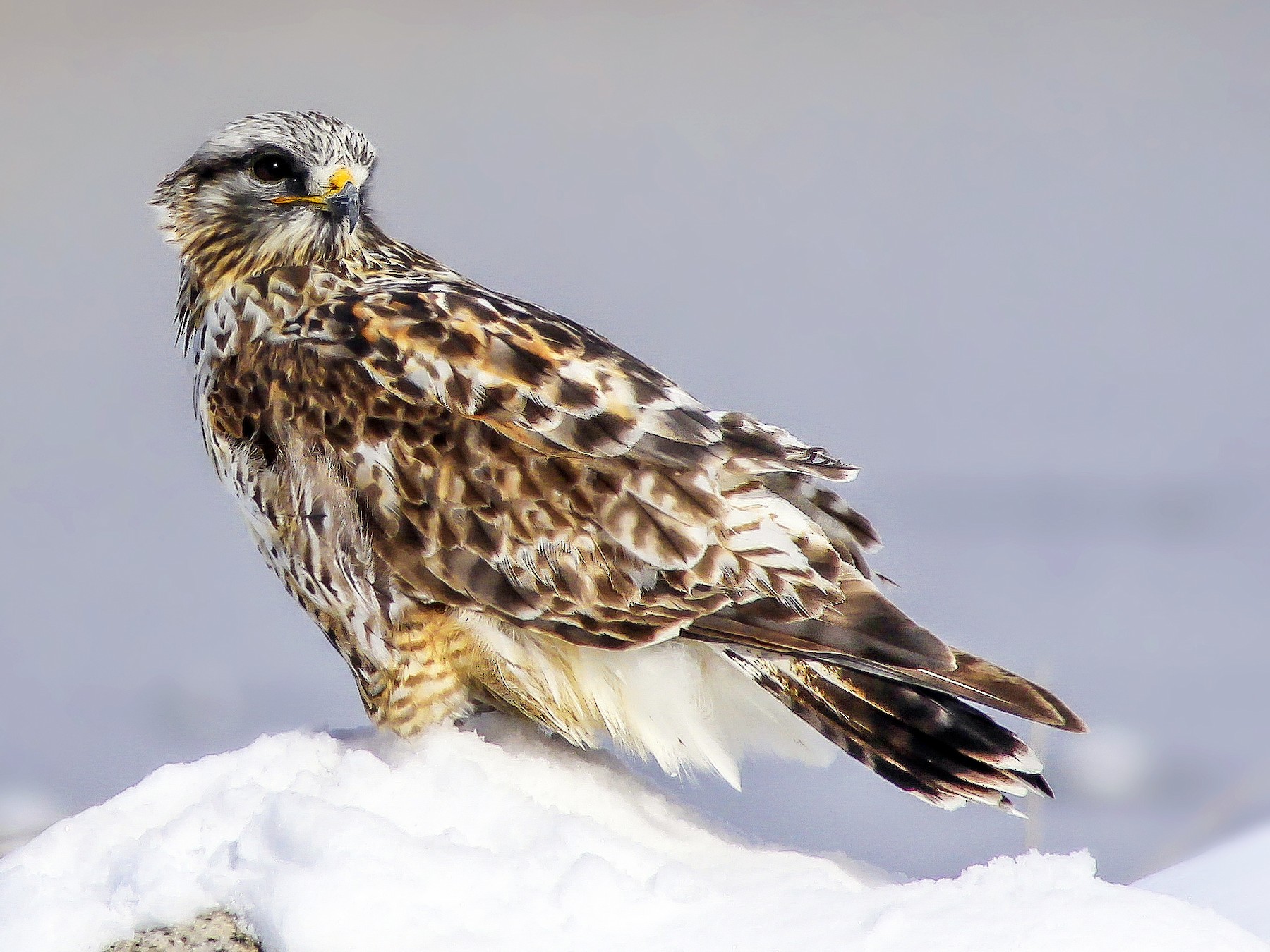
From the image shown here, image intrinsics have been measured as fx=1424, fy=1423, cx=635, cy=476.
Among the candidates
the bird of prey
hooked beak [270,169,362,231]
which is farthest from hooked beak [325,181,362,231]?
the bird of prey

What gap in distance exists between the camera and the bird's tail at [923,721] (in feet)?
5.55

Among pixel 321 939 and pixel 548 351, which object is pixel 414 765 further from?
pixel 548 351

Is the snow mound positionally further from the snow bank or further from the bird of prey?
the snow bank

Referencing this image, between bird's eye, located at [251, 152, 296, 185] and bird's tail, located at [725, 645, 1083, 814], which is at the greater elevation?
bird's eye, located at [251, 152, 296, 185]

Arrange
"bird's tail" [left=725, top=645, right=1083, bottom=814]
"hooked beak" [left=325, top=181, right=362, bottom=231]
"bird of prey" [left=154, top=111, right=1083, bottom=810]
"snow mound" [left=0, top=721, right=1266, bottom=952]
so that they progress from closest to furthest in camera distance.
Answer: "snow mound" [left=0, top=721, right=1266, bottom=952] < "bird's tail" [left=725, top=645, right=1083, bottom=814] < "bird of prey" [left=154, top=111, right=1083, bottom=810] < "hooked beak" [left=325, top=181, right=362, bottom=231]

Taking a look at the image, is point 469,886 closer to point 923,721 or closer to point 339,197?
point 923,721

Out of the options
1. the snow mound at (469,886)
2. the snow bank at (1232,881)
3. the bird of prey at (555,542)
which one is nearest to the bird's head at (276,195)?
the bird of prey at (555,542)

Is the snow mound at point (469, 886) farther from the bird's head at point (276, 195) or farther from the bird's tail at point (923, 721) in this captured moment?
the bird's head at point (276, 195)

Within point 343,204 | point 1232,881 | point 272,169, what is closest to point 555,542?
point 343,204

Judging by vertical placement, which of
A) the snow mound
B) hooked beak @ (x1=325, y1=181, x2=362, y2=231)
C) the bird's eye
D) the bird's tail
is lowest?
the snow mound

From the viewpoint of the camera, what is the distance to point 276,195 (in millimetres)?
2145

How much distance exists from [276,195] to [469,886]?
44.4 inches

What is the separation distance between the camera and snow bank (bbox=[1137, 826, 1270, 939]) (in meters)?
1.88

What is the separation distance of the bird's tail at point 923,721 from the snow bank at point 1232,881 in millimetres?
321
